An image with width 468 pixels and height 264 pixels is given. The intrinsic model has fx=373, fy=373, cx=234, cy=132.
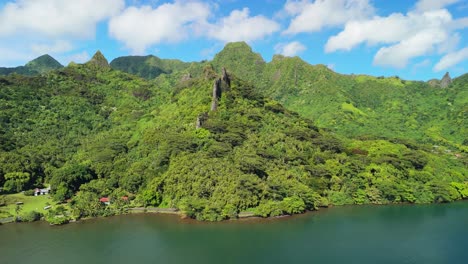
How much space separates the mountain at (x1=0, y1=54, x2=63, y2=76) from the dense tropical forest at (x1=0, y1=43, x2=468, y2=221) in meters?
70.6

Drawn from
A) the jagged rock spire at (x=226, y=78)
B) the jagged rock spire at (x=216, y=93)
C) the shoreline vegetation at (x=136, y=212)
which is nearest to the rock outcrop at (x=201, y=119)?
the jagged rock spire at (x=216, y=93)

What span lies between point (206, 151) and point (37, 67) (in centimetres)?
15565

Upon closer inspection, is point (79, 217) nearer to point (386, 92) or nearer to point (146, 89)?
point (146, 89)

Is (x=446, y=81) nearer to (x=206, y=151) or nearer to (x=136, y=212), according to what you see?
(x=206, y=151)

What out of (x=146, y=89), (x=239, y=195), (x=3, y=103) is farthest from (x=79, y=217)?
(x=146, y=89)

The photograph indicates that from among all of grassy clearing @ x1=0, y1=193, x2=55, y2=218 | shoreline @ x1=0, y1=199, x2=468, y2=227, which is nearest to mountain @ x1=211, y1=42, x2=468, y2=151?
shoreline @ x1=0, y1=199, x2=468, y2=227

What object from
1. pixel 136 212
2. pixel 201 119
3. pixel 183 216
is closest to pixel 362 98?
pixel 201 119

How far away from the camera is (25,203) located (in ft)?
199

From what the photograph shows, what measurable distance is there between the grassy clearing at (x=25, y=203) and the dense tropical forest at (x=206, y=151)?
2.09m

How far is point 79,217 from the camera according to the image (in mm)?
54875

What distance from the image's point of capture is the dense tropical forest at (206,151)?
5756 centimetres

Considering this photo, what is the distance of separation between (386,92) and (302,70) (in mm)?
32832

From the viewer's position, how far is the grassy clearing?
5653cm

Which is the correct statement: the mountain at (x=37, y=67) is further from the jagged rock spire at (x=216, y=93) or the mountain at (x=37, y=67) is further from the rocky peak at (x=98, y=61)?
the jagged rock spire at (x=216, y=93)
